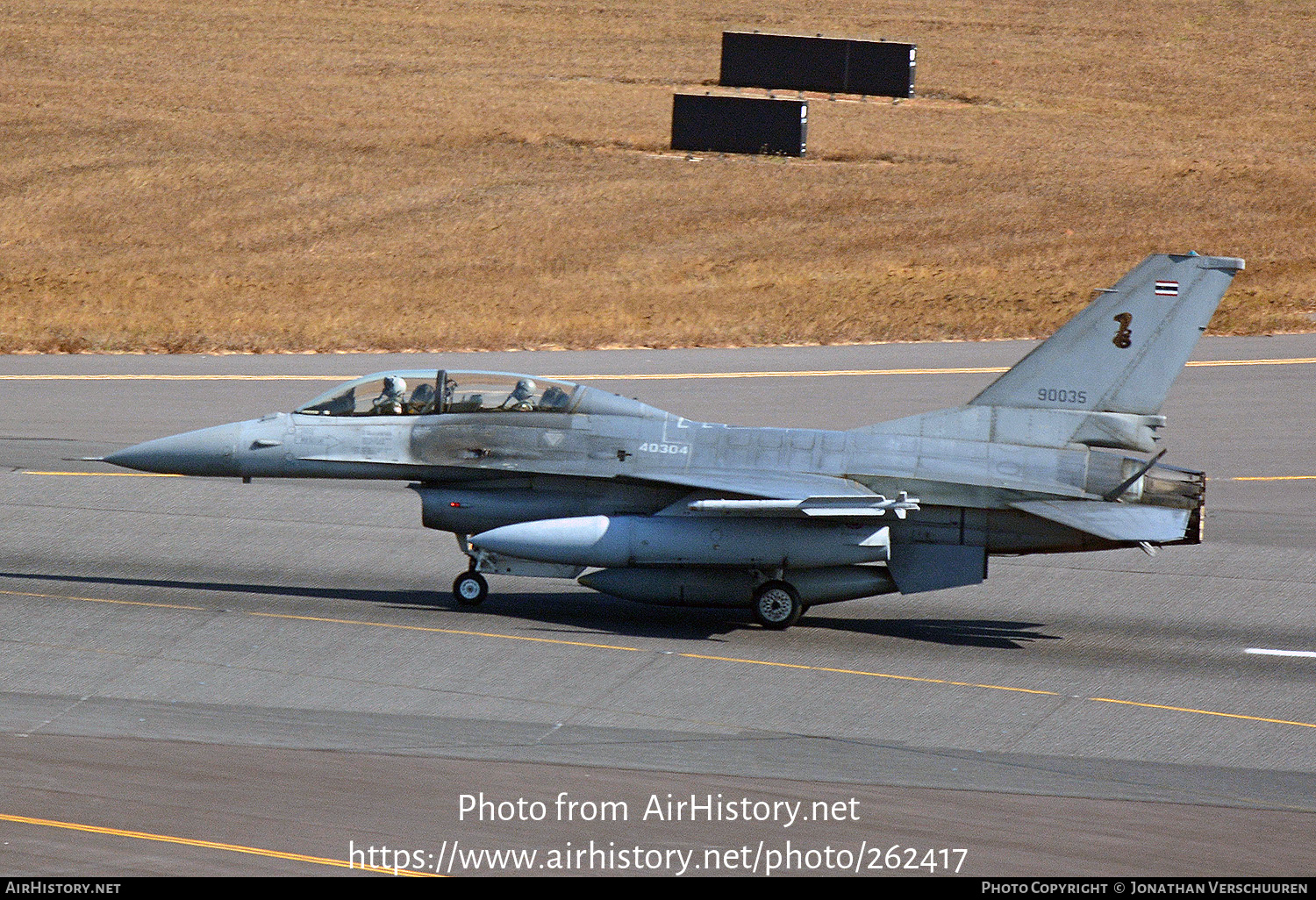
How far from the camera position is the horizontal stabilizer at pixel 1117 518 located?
54.0ft

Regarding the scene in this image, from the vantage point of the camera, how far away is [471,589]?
1727 cm

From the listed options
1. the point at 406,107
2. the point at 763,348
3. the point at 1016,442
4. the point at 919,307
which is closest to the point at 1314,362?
the point at 919,307

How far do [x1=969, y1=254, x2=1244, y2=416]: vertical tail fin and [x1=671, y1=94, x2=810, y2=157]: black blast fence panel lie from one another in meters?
36.9

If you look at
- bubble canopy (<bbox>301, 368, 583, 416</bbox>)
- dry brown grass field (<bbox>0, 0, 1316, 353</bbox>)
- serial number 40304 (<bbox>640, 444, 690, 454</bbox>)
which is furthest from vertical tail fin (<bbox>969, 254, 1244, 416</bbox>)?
dry brown grass field (<bbox>0, 0, 1316, 353</bbox>)

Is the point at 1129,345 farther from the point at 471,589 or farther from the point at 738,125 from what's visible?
the point at 738,125

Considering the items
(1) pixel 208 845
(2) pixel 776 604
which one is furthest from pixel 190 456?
(1) pixel 208 845

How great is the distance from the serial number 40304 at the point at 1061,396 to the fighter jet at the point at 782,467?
0.02m

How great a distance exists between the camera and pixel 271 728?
13742mm

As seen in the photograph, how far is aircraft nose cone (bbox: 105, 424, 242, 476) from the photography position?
17.1 meters

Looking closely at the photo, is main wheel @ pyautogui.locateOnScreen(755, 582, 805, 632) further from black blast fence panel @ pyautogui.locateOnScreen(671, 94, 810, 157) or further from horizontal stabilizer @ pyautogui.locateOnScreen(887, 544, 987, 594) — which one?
black blast fence panel @ pyautogui.locateOnScreen(671, 94, 810, 157)

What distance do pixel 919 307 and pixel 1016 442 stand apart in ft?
62.0

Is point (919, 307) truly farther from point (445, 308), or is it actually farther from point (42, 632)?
point (42, 632)

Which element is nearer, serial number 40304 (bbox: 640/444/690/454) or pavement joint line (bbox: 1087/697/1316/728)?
pavement joint line (bbox: 1087/697/1316/728)

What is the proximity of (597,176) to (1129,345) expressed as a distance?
1401 inches
